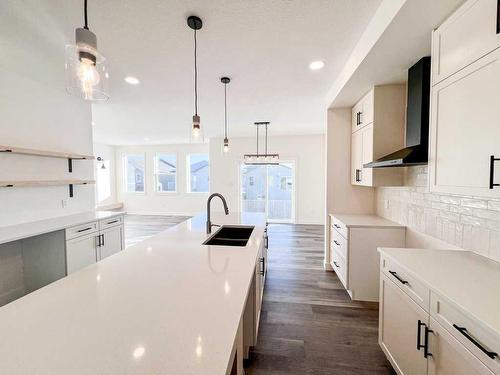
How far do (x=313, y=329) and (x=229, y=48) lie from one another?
2.79 meters

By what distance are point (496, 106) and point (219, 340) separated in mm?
1656

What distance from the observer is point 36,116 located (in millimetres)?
2736

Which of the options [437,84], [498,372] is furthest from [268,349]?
[437,84]

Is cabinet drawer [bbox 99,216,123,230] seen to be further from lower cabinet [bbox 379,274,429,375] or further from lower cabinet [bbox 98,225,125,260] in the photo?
lower cabinet [bbox 379,274,429,375]

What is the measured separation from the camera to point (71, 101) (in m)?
3.16

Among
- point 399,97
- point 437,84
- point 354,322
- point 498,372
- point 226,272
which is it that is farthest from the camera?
point 399,97

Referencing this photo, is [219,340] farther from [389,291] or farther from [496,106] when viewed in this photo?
[496,106]

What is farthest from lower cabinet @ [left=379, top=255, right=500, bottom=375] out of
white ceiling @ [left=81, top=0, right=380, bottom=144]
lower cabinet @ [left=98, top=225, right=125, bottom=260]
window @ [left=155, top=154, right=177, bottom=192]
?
window @ [left=155, top=154, right=177, bottom=192]

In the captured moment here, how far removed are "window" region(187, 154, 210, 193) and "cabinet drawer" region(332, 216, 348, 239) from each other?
18.8 ft

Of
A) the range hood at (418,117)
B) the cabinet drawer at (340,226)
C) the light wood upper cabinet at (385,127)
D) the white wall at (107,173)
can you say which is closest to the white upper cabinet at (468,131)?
the range hood at (418,117)

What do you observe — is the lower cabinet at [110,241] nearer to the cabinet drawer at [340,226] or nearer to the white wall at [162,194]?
the cabinet drawer at [340,226]

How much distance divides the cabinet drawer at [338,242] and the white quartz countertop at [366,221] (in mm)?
211

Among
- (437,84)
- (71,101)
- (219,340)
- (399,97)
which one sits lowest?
(219,340)

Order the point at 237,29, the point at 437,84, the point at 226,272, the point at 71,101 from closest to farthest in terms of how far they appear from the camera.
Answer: the point at 226,272
the point at 437,84
the point at 237,29
the point at 71,101
